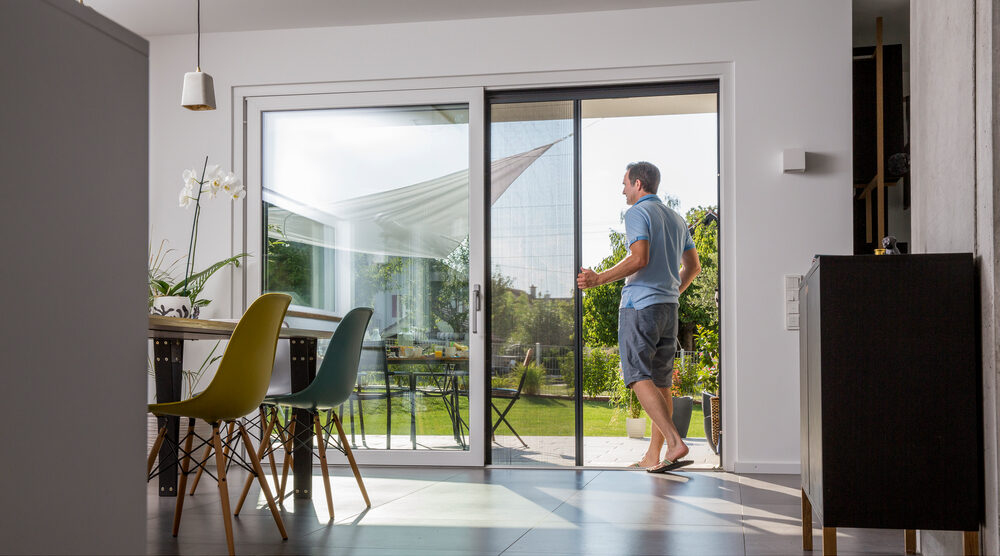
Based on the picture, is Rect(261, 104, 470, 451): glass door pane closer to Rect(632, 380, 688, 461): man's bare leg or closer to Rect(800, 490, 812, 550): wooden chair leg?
Rect(632, 380, 688, 461): man's bare leg

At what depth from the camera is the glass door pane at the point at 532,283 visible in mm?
5121

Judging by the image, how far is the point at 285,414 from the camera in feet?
17.5

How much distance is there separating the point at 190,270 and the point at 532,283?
6.90ft

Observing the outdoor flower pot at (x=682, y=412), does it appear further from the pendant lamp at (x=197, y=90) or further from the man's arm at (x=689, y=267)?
the pendant lamp at (x=197, y=90)

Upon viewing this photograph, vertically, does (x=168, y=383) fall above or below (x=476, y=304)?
below

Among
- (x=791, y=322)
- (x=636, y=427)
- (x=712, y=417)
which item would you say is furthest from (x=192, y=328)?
(x=636, y=427)

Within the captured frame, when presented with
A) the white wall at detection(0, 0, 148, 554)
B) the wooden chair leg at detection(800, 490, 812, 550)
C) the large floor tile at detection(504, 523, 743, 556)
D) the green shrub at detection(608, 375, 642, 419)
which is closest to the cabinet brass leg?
the wooden chair leg at detection(800, 490, 812, 550)

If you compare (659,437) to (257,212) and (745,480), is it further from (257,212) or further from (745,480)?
(257,212)

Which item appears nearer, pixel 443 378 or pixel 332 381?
pixel 332 381

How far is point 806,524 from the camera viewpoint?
9.11ft

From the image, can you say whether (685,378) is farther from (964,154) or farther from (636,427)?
(964,154)

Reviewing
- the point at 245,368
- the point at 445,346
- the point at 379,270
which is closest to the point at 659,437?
the point at 445,346

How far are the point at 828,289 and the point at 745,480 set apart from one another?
97.9 inches

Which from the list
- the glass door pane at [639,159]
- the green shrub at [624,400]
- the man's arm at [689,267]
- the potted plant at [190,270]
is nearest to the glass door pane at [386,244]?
the potted plant at [190,270]
